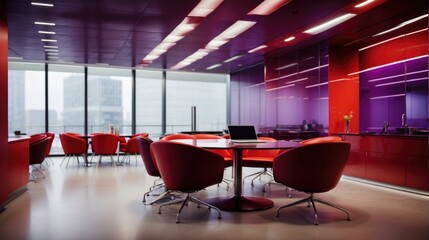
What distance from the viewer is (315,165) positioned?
3732 millimetres

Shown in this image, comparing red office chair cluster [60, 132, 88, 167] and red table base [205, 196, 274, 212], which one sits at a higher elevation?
red office chair cluster [60, 132, 88, 167]

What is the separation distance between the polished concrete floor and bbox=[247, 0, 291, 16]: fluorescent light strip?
2.86m

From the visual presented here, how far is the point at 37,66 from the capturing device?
1131cm

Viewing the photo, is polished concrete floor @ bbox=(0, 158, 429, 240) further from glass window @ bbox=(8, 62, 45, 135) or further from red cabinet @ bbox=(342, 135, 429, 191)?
glass window @ bbox=(8, 62, 45, 135)

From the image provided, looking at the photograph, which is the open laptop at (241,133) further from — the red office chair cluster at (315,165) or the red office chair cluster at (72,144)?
the red office chair cluster at (72,144)

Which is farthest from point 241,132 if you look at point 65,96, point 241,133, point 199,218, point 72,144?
point 65,96

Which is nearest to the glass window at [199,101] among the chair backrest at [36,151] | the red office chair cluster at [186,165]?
the chair backrest at [36,151]

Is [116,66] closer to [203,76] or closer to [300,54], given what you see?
[203,76]

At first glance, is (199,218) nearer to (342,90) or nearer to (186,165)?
(186,165)

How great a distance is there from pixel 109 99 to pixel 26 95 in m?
2.55

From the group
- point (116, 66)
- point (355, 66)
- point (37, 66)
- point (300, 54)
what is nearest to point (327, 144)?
point (355, 66)

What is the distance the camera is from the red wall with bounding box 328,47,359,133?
7723 mm

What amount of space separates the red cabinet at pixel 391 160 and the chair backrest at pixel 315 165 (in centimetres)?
224

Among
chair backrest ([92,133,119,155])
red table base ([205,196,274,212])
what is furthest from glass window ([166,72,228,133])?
red table base ([205,196,274,212])
